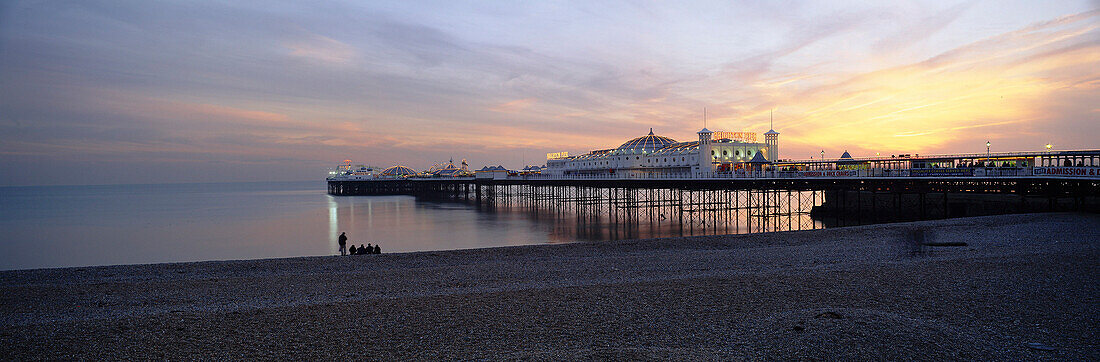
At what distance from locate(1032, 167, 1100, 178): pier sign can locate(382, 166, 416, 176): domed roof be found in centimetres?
11679

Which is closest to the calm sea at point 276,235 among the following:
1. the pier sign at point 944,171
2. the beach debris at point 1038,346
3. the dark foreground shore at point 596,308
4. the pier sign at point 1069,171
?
the pier sign at point 944,171

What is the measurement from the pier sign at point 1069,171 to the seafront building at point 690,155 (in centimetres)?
1595

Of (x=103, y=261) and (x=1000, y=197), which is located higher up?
(x=1000, y=197)

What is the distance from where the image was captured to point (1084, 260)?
10242mm

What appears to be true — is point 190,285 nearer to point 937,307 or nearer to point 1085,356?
point 937,307

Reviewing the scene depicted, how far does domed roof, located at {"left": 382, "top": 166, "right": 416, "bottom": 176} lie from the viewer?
419 feet

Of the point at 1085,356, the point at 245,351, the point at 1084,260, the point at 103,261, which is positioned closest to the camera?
the point at 1085,356

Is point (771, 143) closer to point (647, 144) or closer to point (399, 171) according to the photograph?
point (647, 144)

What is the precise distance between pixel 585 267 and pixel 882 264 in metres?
5.74

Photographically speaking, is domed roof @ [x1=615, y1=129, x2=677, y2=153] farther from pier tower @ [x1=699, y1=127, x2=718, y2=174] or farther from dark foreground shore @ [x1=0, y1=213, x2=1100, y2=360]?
dark foreground shore @ [x1=0, y1=213, x2=1100, y2=360]

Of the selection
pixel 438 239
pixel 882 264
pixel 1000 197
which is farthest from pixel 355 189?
pixel 882 264

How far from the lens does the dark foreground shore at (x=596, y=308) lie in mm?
6078

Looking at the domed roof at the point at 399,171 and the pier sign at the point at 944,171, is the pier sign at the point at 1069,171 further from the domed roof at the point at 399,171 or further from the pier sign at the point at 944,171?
the domed roof at the point at 399,171

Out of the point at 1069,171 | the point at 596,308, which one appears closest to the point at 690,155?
the point at 1069,171
